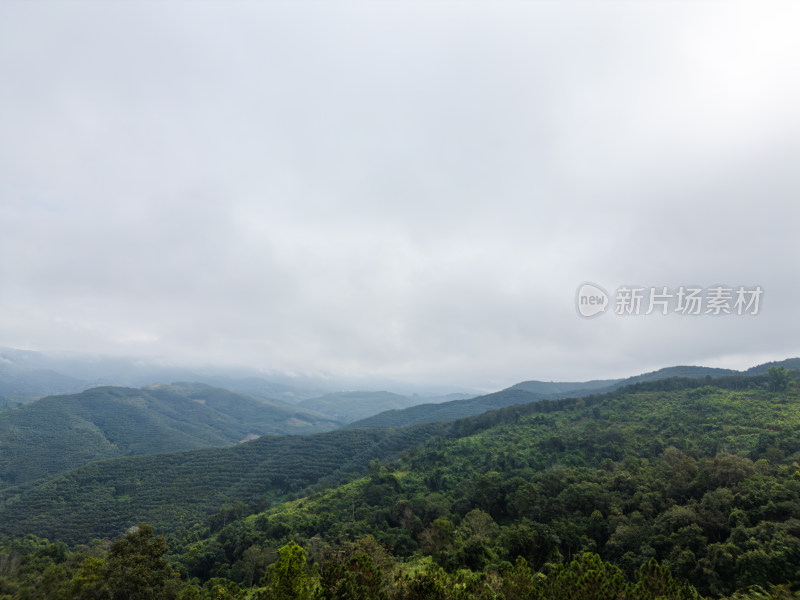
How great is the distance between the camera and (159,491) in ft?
449

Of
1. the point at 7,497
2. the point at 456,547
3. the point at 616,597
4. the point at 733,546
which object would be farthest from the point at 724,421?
the point at 7,497

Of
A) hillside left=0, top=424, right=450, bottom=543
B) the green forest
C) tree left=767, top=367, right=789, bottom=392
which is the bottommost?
hillside left=0, top=424, right=450, bottom=543

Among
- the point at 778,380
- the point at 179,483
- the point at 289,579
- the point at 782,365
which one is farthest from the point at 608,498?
the point at 782,365

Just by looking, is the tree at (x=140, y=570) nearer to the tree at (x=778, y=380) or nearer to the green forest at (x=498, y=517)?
the green forest at (x=498, y=517)

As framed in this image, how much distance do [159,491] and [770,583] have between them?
173345mm

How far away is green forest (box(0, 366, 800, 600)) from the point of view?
27.3 m

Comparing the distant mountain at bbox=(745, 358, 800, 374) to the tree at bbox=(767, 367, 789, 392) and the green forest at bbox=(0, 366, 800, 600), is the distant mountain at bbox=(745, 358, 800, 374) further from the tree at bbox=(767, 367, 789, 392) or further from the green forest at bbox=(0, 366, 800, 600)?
the green forest at bbox=(0, 366, 800, 600)

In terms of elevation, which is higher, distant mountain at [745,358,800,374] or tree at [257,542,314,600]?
distant mountain at [745,358,800,374]

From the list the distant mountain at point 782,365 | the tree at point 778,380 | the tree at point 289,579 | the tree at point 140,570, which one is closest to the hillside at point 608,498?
the tree at point 778,380

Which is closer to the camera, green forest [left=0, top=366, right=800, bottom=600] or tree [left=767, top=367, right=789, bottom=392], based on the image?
green forest [left=0, top=366, right=800, bottom=600]

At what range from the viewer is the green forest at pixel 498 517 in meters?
27.3

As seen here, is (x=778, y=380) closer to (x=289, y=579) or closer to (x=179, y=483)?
(x=289, y=579)

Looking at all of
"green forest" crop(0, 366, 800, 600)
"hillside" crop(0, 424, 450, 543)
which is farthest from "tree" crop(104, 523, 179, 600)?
"hillside" crop(0, 424, 450, 543)

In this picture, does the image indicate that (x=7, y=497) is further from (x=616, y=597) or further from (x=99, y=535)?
(x=616, y=597)
